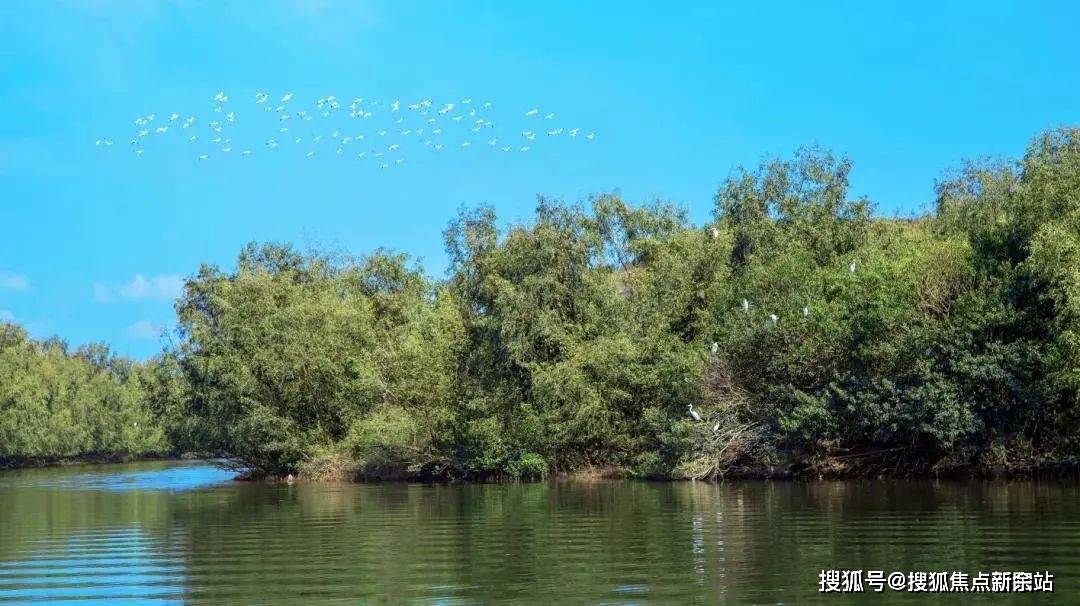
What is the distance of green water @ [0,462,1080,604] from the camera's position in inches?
710

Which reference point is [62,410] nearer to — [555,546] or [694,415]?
[694,415]

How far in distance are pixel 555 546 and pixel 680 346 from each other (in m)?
31.8

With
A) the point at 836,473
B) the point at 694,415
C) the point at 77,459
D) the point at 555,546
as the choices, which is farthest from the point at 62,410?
the point at 555,546

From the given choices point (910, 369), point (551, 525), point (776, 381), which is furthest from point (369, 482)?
point (551, 525)

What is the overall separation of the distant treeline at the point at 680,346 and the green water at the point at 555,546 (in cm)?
400

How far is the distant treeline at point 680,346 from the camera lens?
42656 millimetres

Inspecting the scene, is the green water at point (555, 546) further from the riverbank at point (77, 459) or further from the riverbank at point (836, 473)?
the riverbank at point (77, 459)

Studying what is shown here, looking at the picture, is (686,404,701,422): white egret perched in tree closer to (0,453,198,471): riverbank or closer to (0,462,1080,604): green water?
(0,462,1080,604): green water

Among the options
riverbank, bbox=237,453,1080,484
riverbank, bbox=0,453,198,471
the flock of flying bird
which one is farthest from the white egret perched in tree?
riverbank, bbox=0,453,198,471

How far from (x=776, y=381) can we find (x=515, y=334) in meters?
13.6

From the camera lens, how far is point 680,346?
55.2 m

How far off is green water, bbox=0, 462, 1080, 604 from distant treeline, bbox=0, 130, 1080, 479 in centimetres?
400

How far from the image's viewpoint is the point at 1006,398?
42.8 m

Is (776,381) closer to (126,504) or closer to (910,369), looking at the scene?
(910,369)
